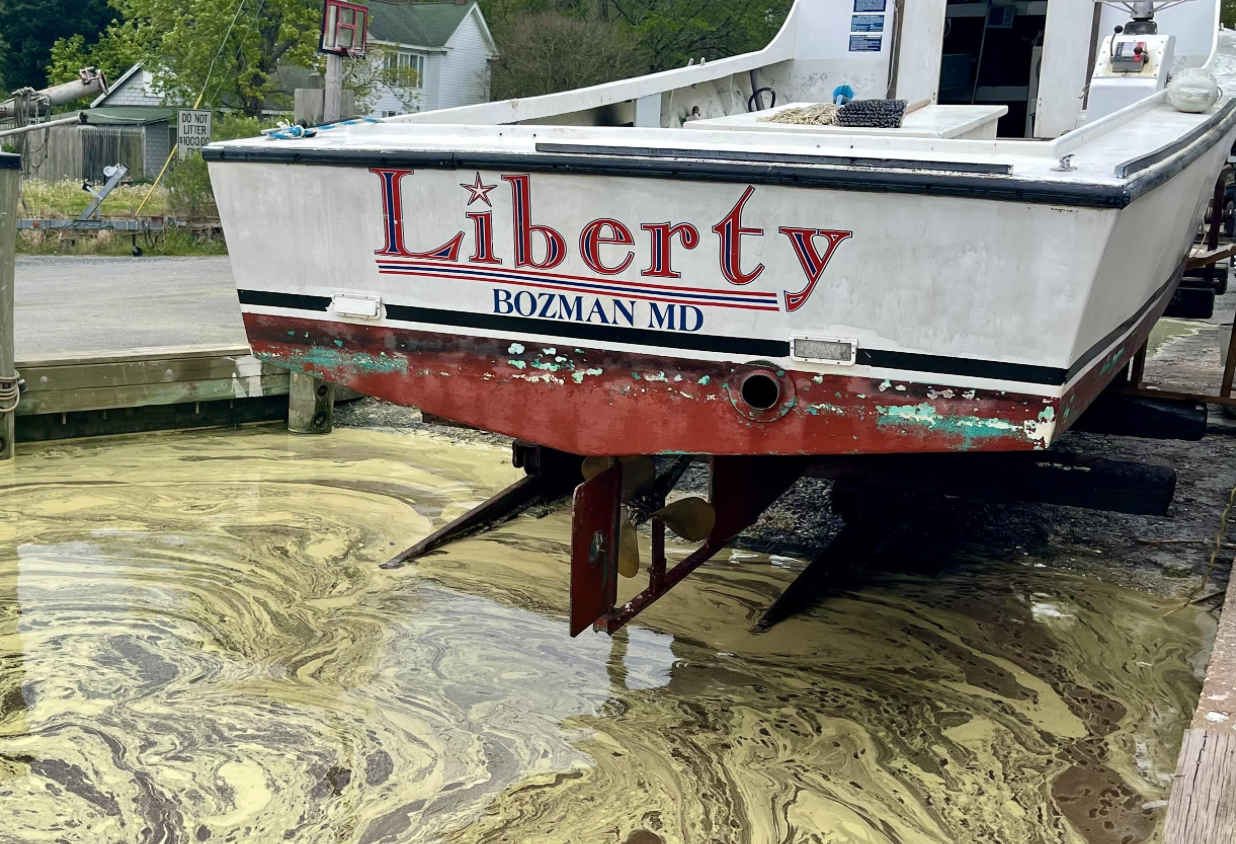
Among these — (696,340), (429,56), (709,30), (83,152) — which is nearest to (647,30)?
(709,30)

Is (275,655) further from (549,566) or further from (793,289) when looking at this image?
(793,289)

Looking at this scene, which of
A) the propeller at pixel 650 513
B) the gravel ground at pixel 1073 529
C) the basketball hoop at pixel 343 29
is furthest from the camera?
the gravel ground at pixel 1073 529

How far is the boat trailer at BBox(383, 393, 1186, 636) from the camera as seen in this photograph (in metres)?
4.30

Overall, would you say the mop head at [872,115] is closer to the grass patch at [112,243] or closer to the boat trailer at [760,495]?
the boat trailer at [760,495]

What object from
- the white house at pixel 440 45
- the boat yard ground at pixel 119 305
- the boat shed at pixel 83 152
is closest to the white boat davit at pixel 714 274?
the boat yard ground at pixel 119 305

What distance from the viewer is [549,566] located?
578cm

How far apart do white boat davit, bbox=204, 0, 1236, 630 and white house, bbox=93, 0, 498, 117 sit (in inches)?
1106

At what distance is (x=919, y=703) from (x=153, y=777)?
2.51 meters

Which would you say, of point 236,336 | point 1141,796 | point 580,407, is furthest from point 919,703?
point 236,336

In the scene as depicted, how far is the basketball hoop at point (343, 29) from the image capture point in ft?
17.8

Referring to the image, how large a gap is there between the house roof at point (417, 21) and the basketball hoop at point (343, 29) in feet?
95.4

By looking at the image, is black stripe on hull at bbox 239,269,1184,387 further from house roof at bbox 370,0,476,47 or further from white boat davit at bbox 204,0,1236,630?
house roof at bbox 370,0,476,47

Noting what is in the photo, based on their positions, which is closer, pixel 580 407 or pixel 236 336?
pixel 580 407

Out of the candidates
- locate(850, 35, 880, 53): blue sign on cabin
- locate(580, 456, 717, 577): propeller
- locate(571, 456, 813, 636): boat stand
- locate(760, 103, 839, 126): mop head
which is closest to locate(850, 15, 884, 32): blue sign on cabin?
locate(850, 35, 880, 53): blue sign on cabin
